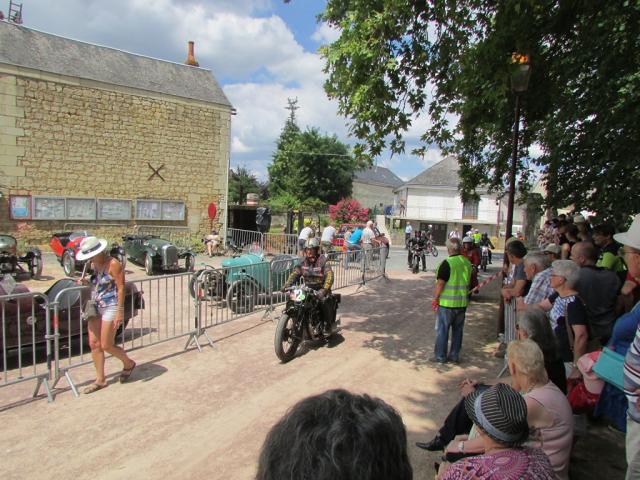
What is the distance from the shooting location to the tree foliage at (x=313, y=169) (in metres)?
43.4

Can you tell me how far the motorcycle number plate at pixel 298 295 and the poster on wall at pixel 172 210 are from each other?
46.0 ft

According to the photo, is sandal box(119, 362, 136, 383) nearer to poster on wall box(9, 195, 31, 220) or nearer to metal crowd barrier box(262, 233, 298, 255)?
metal crowd barrier box(262, 233, 298, 255)

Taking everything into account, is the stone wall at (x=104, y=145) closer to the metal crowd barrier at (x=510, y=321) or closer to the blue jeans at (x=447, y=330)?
the blue jeans at (x=447, y=330)

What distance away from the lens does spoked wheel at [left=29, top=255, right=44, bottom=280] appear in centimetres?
1075

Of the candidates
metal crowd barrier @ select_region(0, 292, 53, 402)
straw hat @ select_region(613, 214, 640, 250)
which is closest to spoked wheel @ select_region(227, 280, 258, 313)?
metal crowd barrier @ select_region(0, 292, 53, 402)

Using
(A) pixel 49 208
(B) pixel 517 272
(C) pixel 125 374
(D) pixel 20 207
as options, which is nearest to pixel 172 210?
(A) pixel 49 208

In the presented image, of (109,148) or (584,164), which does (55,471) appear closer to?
(584,164)

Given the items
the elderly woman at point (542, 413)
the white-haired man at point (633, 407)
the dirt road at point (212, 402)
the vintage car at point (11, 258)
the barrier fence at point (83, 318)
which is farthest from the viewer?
the vintage car at point (11, 258)

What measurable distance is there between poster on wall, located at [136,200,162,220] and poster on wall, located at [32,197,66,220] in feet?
8.90

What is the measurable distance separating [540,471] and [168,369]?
15.0 ft

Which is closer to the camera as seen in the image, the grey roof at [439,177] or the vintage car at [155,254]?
the vintage car at [155,254]

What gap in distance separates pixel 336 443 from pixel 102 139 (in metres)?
18.3

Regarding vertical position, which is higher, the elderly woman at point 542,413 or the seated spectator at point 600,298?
the seated spectator at point 600,298

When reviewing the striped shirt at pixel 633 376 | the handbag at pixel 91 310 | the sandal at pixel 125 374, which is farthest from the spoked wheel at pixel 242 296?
the striped shirt at pixel 633 376
